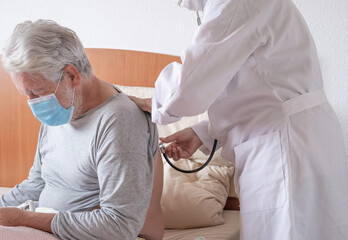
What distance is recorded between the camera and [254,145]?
135 centimetres

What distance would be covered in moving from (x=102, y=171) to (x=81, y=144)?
159mm

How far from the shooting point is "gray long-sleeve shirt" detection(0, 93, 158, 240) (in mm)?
1299

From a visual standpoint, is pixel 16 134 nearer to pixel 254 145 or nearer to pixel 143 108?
pixel 143 108

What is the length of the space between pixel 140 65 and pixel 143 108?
98cm

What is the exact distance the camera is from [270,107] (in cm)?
133

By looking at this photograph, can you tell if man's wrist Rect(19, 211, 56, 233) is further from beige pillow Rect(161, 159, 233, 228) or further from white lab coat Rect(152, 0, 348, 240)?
beige pillow Rect(161, 159, 233, 228)

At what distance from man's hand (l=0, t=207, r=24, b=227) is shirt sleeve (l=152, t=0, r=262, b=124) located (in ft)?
1.79

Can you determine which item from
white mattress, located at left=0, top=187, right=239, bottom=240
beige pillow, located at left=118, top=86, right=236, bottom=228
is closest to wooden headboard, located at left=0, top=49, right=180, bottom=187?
beige pillow, located at left=118, top=86, right=236, bottom=228

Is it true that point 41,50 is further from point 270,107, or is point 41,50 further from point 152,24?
point 152,24

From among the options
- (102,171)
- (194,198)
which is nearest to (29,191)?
(102,171)

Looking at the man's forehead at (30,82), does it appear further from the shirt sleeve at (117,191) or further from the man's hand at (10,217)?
the man's hand at (10,217)

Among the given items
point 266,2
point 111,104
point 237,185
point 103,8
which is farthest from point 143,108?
point 103,8

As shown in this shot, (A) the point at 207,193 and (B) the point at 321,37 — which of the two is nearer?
(A) the point at 207,193

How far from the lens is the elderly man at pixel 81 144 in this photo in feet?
4.29
